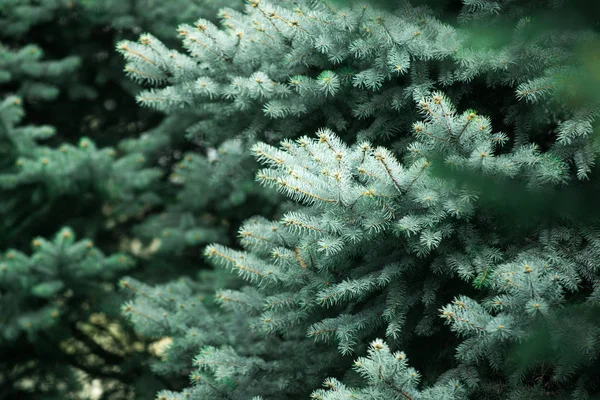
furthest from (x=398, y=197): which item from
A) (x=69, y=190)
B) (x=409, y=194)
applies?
(x=69, y=190)

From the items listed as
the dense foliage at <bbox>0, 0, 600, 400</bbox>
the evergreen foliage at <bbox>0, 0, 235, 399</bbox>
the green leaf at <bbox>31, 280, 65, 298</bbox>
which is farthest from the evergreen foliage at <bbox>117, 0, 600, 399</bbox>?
the evergreen foliage at <bbox>0, 0, 235, 399</bbox>

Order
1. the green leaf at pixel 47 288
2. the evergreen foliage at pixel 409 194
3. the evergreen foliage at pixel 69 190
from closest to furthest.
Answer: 1. the evergreen foliage at pixel 409 194
2. the green leaf at pixel 47 288
3. the evergreen foliage at pixel 69 190

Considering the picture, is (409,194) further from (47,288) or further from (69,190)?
(69,190)

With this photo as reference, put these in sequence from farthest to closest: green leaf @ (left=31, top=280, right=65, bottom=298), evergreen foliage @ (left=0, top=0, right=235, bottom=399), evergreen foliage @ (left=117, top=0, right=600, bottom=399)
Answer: evergreen foliage @ (left=0, top=0, right=235, bottom=399) → green leaf @ (left=31, top=280, right=65, bottom=298) → evergreen foliage @ (left=117, top=0, right=600, bottom=399)

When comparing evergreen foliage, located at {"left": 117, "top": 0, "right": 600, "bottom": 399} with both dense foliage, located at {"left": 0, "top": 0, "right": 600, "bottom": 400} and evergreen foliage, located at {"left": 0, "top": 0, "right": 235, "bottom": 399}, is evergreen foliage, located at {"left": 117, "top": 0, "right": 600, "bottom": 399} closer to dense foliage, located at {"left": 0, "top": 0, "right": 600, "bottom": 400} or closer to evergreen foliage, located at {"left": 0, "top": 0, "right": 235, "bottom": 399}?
dense foliage, located at {"left": 0, "top": 0, "right": 600, "bottom": 400}

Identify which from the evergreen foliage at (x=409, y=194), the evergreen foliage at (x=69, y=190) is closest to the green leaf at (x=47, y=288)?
the evergreen foliage at (x=69, y=190)

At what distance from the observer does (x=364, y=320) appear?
2.27m

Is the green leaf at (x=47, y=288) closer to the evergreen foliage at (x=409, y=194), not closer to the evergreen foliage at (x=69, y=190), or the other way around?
the evergreen foliage at (x=69, y=190)

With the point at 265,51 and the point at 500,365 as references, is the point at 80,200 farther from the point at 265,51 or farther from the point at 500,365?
the point at 500,365

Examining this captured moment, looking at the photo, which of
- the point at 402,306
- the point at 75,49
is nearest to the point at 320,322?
the point at 402,306

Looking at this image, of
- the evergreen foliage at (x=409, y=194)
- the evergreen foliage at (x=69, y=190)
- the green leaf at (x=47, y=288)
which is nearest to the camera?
the evergreen foliage at (x=409, y=194)

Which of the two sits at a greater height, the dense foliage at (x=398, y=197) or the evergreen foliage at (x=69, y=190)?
the dense foliage at (x=398, y=197)

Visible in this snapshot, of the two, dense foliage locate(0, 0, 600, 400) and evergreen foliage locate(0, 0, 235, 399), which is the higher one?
dense foliage locate(0, 0, 600, 400)

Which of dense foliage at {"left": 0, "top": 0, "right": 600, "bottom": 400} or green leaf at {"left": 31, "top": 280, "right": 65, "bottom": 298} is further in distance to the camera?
green leaf at {"left": 31, "top": 280, "right": 65, "bottom": 298}
